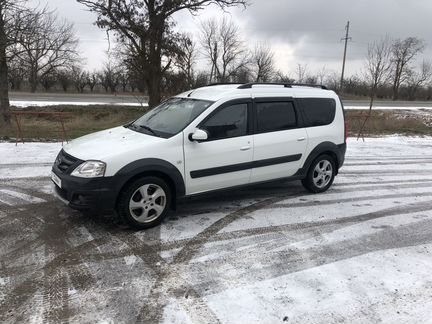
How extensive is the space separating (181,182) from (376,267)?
2475 millimetres

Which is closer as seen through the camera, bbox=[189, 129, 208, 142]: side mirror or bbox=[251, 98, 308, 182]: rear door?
bbox=[189, 129, 208, 142]: side mirror


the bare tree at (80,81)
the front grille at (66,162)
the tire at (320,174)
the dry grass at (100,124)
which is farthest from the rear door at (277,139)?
the bare tree at (80,81)

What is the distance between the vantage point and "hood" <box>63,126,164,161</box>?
4836 mm

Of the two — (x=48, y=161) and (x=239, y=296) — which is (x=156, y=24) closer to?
(x=48, y=161)

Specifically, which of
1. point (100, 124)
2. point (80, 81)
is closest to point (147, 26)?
point (100, 124)

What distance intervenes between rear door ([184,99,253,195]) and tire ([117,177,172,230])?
1.26 ft

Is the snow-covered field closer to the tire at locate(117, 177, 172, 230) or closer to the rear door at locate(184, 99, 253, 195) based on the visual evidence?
the tire at locate(117, 177, 172, 230)

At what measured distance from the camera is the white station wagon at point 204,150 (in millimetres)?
4789

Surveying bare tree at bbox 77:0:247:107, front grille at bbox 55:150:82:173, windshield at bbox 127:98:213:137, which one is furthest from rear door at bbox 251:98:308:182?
bare tree at bbox 77:0:247:107

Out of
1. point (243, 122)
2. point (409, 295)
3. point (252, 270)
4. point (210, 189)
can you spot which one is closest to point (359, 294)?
point (409, 295)

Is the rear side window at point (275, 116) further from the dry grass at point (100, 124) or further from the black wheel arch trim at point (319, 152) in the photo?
the dry grass at point (100, 124)

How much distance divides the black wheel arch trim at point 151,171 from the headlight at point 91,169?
18 centimetres

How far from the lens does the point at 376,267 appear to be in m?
4.15

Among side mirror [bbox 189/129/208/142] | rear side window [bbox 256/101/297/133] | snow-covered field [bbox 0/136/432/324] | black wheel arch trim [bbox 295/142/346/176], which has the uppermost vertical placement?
rear side window [bbox 256/101/297/133]
